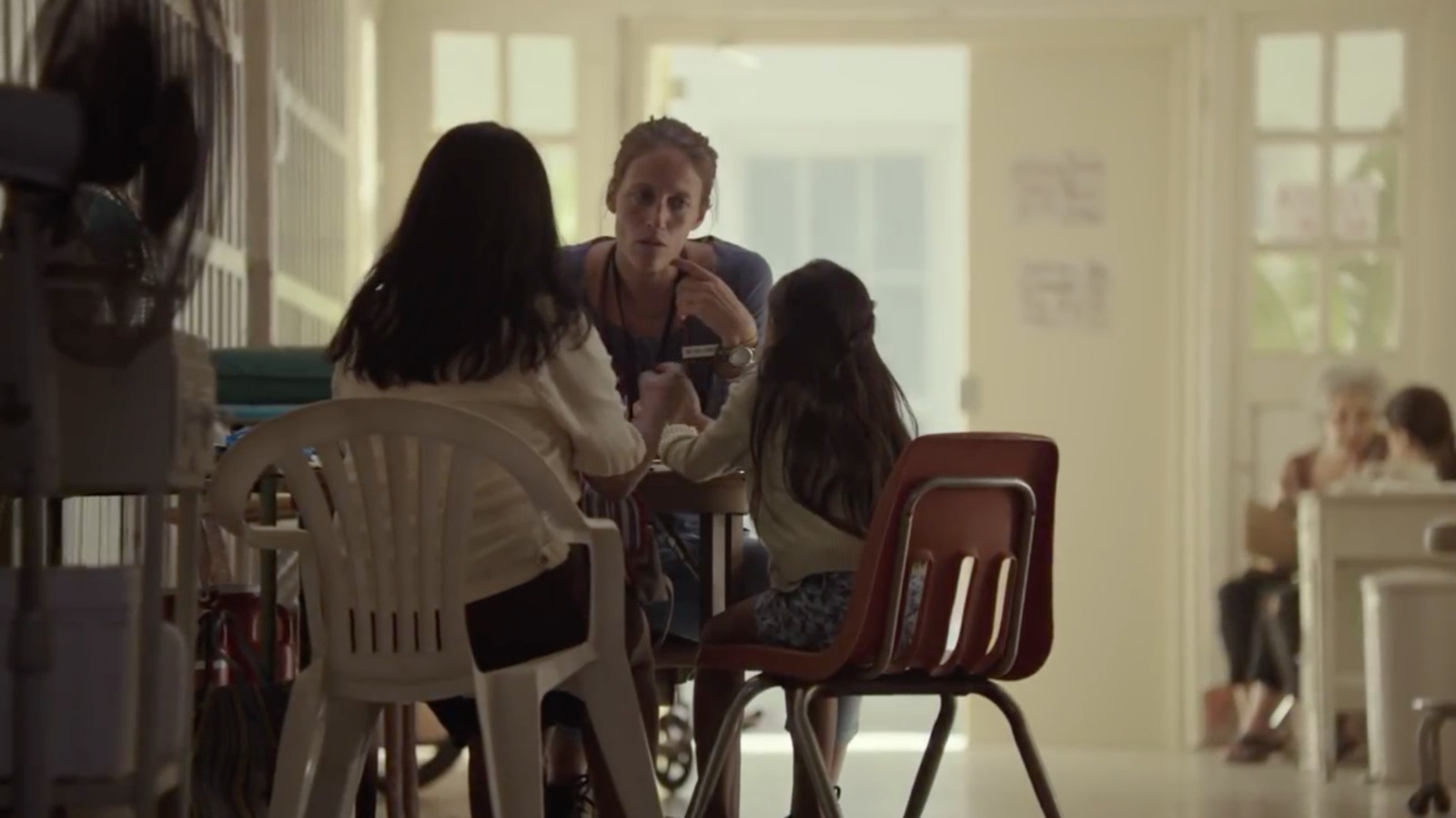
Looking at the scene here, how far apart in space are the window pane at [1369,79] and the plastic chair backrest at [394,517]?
443 centimetres

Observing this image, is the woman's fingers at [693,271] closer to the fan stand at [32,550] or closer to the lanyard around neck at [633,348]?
the lanyard around neck at [633,348]

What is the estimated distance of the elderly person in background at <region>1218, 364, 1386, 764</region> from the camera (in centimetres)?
548

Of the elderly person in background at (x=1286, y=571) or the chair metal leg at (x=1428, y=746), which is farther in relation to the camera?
the elderly person in background at (x=1286, y=571)

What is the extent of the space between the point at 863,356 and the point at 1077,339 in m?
3.37

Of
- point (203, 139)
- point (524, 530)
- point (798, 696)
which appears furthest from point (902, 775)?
point (203, 139)

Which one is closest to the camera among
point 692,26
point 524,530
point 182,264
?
point 182,264

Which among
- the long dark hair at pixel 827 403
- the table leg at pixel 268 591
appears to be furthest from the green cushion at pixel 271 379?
the long dark hair at pixel 827 403

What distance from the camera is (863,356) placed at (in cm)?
272

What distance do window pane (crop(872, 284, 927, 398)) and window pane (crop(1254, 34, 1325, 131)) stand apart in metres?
2.92

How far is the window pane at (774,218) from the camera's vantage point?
340 inches

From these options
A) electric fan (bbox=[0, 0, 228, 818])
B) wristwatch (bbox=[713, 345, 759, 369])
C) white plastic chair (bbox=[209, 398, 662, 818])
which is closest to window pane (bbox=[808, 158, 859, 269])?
wristwatch (bbox=[713, 345, 759, 369])

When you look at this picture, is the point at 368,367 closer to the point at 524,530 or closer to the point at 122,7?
the point at 524,530

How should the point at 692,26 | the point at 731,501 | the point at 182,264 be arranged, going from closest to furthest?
the point at 182,264, the point at 731,501, the point at 692,26

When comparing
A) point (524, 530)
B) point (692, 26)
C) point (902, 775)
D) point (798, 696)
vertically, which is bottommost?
point (902, 775)
